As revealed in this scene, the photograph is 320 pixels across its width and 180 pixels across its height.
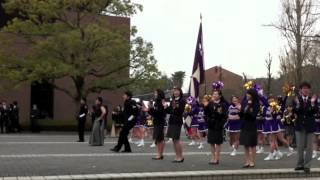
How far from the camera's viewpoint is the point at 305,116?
44.8ft

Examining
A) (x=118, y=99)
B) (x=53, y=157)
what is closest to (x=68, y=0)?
(x=118, y=99)

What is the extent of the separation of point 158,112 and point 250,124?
2678 mm

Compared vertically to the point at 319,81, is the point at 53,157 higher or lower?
lower

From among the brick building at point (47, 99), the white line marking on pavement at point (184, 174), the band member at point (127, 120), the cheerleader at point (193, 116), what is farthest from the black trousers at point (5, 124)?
the white line marking on pavement at point (184, 174)

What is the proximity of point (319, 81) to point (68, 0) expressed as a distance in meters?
23.9

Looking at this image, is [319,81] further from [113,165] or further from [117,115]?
[113,165]

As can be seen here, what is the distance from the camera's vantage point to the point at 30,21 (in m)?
37.4

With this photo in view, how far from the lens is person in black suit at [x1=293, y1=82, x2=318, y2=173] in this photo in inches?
537

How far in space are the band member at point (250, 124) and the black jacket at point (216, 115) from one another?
578mm

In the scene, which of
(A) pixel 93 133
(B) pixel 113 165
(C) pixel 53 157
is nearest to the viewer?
(B) pixel 113 165

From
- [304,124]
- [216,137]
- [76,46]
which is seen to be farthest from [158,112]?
[76,46]

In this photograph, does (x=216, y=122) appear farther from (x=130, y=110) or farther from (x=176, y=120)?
(x=130, y=110)

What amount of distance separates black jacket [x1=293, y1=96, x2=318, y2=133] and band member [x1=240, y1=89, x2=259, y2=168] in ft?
3.90

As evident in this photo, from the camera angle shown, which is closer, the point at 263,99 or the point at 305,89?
the point at 305,89
